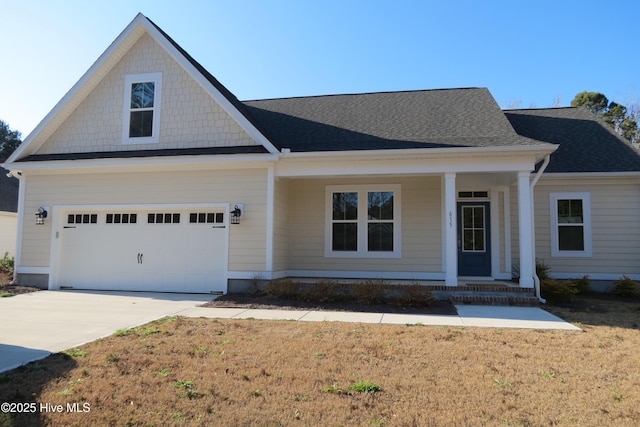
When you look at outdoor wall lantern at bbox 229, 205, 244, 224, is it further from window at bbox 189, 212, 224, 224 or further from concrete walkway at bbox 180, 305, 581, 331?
concrete walkway at bbox 180, 305, 581, 331

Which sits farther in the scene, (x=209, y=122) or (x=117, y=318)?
(x=209, y=122)

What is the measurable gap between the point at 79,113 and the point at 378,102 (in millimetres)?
9040

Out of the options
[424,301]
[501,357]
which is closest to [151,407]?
[501,357]

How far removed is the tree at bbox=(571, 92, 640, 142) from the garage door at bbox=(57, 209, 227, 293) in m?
31.0

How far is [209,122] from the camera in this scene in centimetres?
1183

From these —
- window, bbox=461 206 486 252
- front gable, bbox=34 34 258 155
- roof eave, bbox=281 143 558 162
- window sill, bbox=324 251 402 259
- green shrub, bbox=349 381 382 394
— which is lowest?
green shrub, bbox=349 381 382 394

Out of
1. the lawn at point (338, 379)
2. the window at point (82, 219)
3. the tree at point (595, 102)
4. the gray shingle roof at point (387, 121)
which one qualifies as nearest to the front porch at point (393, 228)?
the gray shingle roof at point (387, 121)

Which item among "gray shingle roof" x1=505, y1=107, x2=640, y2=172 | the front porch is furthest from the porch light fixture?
"gray shingle roof" x1=505, y1=107, x2=640, y2=172

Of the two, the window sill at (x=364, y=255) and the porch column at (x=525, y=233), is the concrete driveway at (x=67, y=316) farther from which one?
the porch column at (x=525, y=233)

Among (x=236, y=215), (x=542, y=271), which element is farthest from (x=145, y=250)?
(x=542, y=271)

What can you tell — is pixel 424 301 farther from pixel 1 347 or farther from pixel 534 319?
pixel 1 347

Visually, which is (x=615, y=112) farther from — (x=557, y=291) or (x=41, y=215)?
(x=41, y=215)

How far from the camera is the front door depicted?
489 inches

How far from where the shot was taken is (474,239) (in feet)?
41.2
